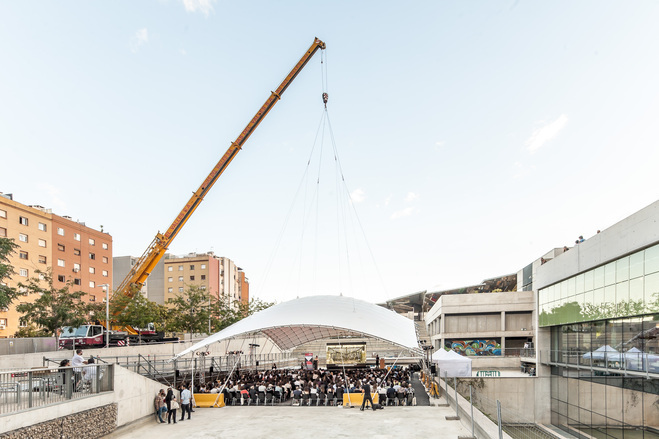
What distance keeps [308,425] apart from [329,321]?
676 centimetres

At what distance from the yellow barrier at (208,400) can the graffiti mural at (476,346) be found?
42234mm

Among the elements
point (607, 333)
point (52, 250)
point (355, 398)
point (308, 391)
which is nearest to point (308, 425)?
point (355, 398)

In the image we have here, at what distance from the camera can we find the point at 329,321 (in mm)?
24656

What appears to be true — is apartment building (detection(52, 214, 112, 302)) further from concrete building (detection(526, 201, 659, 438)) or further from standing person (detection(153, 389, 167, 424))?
concrete building (detection(526, 201, 659, 438))

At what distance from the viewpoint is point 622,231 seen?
2425 cm

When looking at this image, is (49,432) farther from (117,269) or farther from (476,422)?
(117,269)

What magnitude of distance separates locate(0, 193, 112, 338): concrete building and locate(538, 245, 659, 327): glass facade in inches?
1918

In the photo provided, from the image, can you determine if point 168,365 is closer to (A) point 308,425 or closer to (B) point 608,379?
(A) point 308,425

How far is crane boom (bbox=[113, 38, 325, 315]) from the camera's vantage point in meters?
41.7

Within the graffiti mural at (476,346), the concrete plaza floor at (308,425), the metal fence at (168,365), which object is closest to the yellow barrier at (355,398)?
the concrete plaza floor at (308,425)

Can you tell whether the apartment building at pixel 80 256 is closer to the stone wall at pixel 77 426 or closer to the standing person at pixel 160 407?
the standing person at pixel 160 407

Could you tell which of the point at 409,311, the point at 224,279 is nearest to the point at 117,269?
the point at 224,279

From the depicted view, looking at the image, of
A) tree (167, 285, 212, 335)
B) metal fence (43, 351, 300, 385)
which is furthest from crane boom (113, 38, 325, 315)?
tree (167, 285, 212, 335)

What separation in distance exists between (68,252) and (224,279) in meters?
44.5
